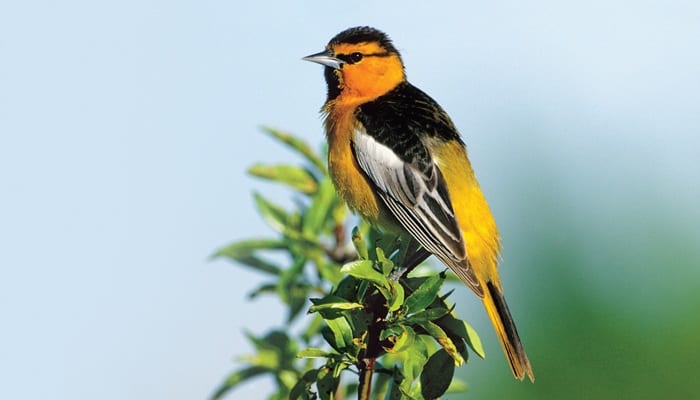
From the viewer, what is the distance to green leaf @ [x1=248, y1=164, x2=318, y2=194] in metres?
2.94

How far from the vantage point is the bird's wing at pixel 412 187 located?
3.46 metres

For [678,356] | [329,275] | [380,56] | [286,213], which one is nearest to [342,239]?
[286,213]

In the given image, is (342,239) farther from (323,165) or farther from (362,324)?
(362,324)

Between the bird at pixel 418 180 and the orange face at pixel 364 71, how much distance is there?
0.05 m

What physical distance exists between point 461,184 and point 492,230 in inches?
8.9

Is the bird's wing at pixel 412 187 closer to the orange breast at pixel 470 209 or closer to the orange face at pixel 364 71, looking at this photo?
the orange breast at pixel 470 209

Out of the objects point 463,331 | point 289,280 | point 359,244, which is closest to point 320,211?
point 289,280

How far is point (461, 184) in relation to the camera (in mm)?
3697

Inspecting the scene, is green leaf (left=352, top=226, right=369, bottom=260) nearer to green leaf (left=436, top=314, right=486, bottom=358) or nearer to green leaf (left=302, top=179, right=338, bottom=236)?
green leaf (left=436, top=314, right=486, bottom=358)

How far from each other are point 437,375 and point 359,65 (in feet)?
8.08

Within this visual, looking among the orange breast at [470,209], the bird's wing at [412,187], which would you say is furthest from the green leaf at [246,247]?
the orange breast at [470,209]

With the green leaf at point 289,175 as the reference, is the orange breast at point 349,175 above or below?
below

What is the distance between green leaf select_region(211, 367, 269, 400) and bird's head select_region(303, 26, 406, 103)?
1.87 meters

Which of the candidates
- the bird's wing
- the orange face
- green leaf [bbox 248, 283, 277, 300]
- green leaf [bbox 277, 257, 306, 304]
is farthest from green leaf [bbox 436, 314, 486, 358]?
the orange face
